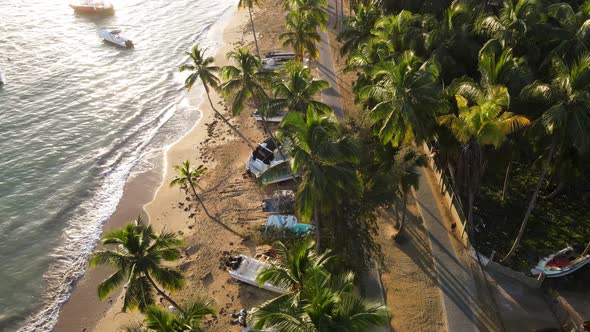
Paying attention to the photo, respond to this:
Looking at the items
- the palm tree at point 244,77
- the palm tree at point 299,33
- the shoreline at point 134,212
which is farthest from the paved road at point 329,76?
the shoreline at point 134,212

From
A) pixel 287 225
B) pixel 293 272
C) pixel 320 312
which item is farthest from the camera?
pixel 287 225

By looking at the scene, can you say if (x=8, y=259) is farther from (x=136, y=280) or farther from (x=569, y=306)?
(x=569, y=306)

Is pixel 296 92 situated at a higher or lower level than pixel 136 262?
higher

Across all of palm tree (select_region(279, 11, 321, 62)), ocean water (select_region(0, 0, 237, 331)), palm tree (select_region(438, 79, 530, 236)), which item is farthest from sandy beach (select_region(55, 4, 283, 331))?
palm tree (select_region(438, 79, 530, 236))

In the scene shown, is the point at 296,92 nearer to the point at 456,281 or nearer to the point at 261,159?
the point at 261,159

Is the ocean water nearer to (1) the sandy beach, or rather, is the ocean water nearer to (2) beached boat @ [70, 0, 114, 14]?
(1) the sandy beach

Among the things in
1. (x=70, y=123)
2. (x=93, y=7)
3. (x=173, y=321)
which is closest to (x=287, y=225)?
(x=173, y=321)
